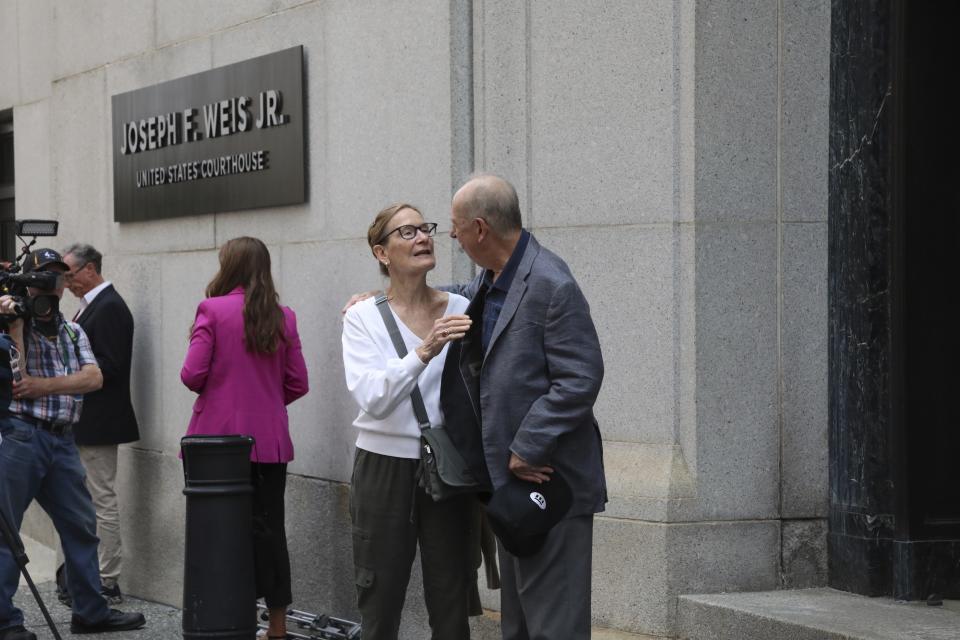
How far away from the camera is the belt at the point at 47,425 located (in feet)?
25.1

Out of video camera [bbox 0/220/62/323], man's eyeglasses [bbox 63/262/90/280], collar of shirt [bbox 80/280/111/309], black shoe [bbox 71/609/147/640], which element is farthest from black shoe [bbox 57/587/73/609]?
video camera [bbox 0/220/62/323]

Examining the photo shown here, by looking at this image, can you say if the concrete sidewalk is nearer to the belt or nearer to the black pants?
the black pants

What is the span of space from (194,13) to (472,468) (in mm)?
5165

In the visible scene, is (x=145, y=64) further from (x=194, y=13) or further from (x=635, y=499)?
(x=635, y=499)

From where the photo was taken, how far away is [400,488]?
5.40 meters

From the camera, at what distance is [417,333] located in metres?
5.45

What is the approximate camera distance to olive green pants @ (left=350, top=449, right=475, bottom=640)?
5387mm

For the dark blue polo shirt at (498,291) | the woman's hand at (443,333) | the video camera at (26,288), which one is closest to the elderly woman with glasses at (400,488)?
the woman's hand at (443,333)

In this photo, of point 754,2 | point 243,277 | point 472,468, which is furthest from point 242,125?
point 472,468

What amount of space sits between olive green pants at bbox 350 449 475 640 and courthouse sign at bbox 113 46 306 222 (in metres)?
3.15

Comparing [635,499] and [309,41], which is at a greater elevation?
[309,41]

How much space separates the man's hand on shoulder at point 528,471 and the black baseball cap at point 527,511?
2 cm

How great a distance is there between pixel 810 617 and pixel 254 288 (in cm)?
338

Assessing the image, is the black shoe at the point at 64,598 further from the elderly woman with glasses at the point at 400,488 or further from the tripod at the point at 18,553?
the elderly woman with glasses at the point at 400,488
